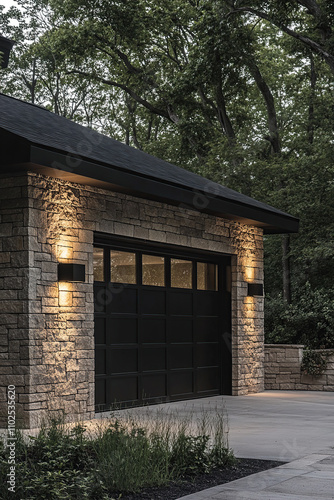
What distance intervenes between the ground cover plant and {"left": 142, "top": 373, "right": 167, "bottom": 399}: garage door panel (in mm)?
5163

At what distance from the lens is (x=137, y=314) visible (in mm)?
11977

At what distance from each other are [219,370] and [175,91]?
42.1 ft

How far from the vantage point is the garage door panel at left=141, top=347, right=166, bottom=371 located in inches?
478

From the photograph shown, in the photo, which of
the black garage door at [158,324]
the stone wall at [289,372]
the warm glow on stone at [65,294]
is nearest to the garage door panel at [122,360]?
the black garage door at [158,324]

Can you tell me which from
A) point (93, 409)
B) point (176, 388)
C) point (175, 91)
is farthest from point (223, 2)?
point (93, 409)

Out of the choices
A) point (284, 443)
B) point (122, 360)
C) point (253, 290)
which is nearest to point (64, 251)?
point (122, 360)

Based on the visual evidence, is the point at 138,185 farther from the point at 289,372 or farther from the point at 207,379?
the point at 289,372

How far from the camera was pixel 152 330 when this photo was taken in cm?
1239

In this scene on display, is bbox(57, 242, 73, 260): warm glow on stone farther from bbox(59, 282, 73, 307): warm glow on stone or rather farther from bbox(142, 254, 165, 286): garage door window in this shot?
bbox(142, 254, 165, 286): garage door window

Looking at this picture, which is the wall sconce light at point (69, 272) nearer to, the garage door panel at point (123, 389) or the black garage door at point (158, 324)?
the black garage door at point (158, 324)

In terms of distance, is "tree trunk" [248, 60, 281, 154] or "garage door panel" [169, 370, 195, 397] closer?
"garage door panel" [169, 370, 195, 397]

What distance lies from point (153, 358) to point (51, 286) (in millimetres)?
3333

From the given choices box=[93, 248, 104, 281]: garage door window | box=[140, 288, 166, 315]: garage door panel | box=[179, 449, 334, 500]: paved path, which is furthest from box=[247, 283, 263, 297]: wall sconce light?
box=[179, 449, 334, 500]: paved path

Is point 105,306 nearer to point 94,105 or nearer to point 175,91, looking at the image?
point 175,91
